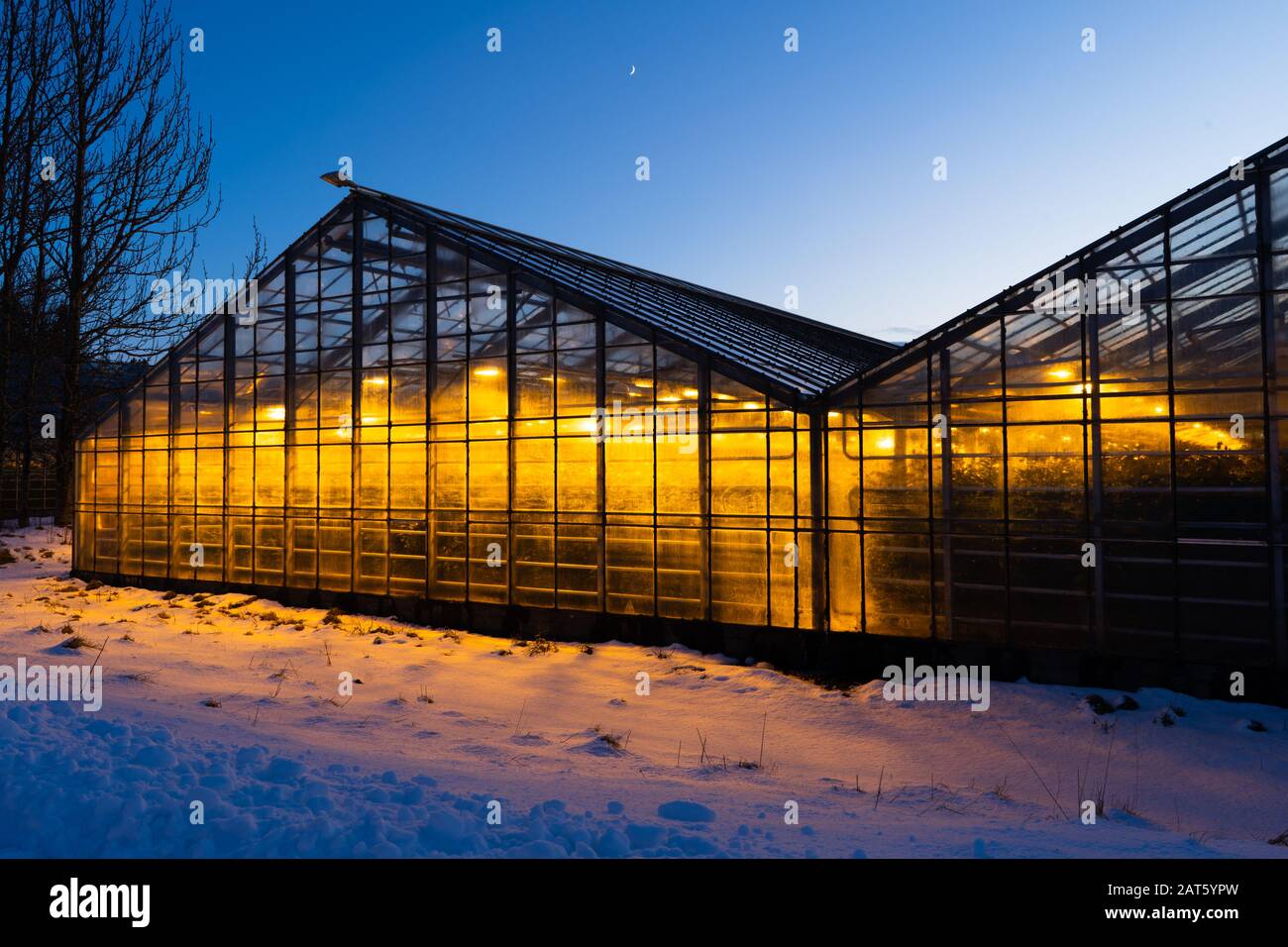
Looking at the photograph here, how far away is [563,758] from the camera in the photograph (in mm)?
8625

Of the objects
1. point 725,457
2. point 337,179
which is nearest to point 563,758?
point 725,457

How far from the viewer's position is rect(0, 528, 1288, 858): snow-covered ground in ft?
18.2

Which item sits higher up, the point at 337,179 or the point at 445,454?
the point at 337,179

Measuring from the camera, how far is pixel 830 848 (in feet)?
18.3

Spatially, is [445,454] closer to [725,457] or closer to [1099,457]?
[725,457]

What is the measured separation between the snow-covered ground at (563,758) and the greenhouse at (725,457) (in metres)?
1.34

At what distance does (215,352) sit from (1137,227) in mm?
20701

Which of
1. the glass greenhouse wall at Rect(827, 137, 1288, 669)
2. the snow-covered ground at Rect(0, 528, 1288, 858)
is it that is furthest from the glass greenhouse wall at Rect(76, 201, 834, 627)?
the snow-covered ground at Rect(0, 528, 1288, 858)

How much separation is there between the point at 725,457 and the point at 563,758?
7.65 meters

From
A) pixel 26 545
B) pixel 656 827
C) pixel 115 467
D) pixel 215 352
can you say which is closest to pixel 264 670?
pixel 656 827

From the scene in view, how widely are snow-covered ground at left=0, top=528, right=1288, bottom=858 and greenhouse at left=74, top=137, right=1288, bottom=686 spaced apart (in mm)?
1336

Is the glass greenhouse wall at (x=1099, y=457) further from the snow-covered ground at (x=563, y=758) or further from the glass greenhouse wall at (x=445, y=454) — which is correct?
the glass greenhouse wall at (x=445, y=454)

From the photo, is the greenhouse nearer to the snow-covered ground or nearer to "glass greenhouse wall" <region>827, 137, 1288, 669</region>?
"glass greenhouse wall" <region>827, 137, 1288, 669</region>
